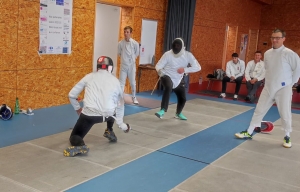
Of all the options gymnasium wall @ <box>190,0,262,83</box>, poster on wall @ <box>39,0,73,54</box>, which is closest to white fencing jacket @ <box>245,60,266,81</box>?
gymnasium wall @ <box>190,0,262,83</box>

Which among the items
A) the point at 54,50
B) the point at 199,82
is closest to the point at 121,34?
the point at 54,50

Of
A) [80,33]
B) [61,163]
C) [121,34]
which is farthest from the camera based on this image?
[121,34]

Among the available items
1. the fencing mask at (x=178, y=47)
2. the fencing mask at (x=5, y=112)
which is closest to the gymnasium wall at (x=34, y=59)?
the fencing mask at (x=5, y=112)

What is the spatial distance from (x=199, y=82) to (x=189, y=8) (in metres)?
2.63

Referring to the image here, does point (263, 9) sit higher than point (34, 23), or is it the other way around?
point (263, 9)

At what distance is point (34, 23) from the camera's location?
19.5ft

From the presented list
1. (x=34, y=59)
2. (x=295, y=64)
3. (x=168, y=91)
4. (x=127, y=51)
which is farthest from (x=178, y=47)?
(x=34, y=59)

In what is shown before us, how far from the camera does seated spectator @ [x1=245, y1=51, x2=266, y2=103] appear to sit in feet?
28.6

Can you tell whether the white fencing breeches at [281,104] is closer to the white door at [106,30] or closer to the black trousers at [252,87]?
the black trousers at [252,87]

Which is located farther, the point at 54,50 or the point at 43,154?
the point at 54,50

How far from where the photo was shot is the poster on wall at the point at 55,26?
6086 mm

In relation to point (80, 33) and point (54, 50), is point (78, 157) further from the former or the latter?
point (80, 33)

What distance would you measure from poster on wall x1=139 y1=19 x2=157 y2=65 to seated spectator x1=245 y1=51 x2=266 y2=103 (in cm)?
257

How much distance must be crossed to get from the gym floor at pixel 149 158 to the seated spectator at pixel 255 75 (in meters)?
2.61
